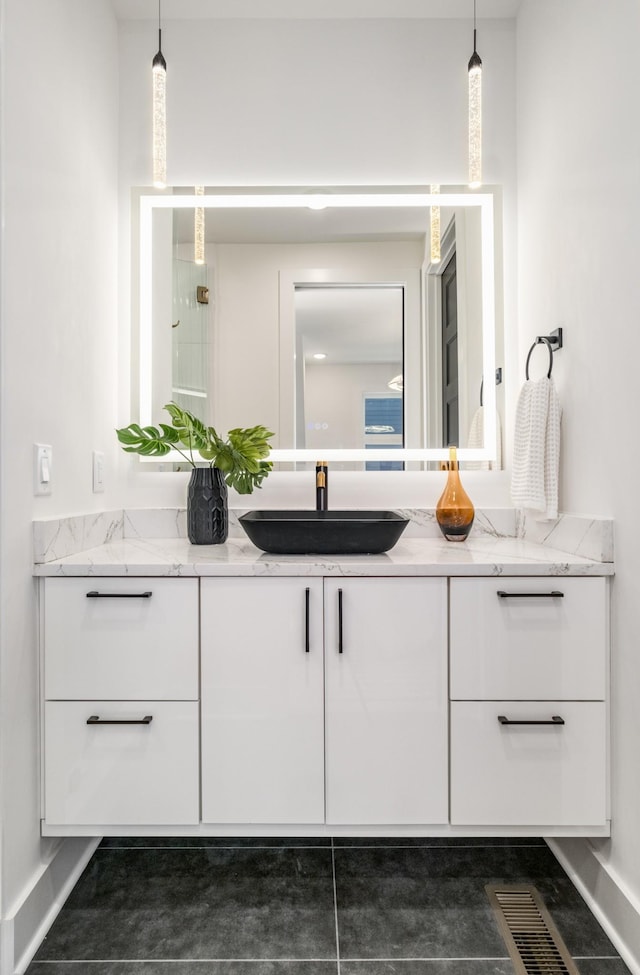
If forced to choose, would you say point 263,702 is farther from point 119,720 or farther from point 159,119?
point 159,119

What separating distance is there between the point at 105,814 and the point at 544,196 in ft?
6.97

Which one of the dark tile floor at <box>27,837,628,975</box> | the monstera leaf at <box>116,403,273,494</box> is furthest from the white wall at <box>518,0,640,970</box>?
the monstera leaf at <box>116,403,273,494</box>

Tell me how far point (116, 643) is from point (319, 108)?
1895 mm

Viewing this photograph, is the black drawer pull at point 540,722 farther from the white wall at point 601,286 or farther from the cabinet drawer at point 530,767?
the white wall at point 601,286

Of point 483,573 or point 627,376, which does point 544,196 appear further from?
point 483,573

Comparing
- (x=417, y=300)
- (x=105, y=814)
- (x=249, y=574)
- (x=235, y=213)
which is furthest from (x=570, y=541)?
(x=235, y=213)

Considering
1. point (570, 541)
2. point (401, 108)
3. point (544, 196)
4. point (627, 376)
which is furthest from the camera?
point (401, 108)

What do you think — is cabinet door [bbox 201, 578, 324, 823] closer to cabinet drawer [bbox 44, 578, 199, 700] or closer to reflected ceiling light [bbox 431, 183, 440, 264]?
cabinet drawer [bbox 44, 578, 199, 700]

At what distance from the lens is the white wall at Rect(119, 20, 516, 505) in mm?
2027

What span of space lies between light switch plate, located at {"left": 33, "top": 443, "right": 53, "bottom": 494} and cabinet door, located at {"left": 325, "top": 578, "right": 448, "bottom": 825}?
29.5 inches

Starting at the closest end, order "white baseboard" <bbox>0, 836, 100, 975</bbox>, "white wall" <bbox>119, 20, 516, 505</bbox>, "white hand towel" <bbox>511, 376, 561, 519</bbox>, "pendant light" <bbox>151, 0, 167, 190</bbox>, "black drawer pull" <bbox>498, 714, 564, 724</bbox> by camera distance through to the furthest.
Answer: "white baseboard" <bbox>0, 836, 100, 975</bbox> < "black drawer pull" <bbox>498, 714, 564, 724</bbox> < "white hand towel" <bbox>511, 376, 561, 519</bbox> < "pendant light" <bbox>151, 0, 167, 190</bbox> < "white wall" <bbox>119, 20, 516, 505</bbox>

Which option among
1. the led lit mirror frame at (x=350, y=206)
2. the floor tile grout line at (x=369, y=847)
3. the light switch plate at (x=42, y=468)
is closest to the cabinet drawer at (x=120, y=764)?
the floor tile grout line at (x=369, y=847)

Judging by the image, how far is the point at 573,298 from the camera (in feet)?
5.27

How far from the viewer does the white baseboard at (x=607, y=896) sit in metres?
1.27
